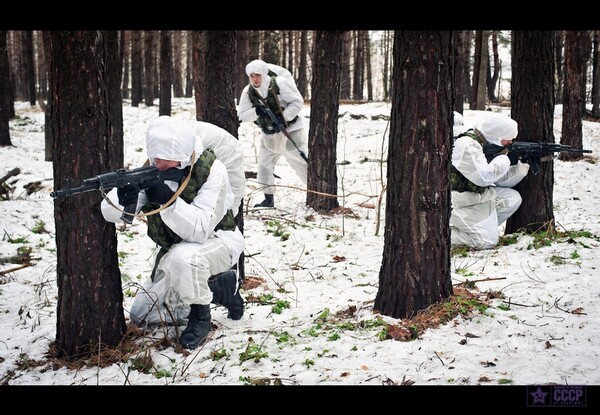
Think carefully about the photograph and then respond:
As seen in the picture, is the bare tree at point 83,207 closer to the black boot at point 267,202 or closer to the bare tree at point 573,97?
the black boot at point 267,202

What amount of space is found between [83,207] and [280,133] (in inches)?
202

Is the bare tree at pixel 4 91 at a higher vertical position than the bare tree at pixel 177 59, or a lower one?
lower

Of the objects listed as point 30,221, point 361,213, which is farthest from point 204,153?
point 361,213

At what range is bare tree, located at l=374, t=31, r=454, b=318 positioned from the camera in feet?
13.8

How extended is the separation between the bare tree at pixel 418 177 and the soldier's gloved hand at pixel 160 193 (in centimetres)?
160

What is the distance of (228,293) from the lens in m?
4.58

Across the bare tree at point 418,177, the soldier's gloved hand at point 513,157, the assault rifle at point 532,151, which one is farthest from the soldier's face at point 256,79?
the bare tree at point 418,177

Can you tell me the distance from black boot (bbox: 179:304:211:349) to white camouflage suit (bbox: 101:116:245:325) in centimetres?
9

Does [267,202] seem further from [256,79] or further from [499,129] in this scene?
[499,129]

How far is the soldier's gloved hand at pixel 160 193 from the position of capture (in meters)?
4.05

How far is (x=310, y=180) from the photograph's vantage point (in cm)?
855

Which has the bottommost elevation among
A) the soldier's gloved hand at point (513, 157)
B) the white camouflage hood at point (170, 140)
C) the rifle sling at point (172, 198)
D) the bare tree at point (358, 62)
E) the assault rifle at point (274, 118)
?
the rifle sling at point (172, 198)

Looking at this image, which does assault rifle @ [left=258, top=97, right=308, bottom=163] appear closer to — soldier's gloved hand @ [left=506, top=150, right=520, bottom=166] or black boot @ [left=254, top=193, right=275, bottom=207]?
black boot @ [left=254, top=193, right=275, bottom=207]

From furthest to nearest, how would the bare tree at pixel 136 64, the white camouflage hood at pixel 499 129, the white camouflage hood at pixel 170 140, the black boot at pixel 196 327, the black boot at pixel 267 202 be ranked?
the bare tree at pixel 136 64
the black boot at pixel 267 202
the white camouflage hood at pixel 499 129
the black boot at pixel 196 327
the white camouflage hood at pixel 170 140
